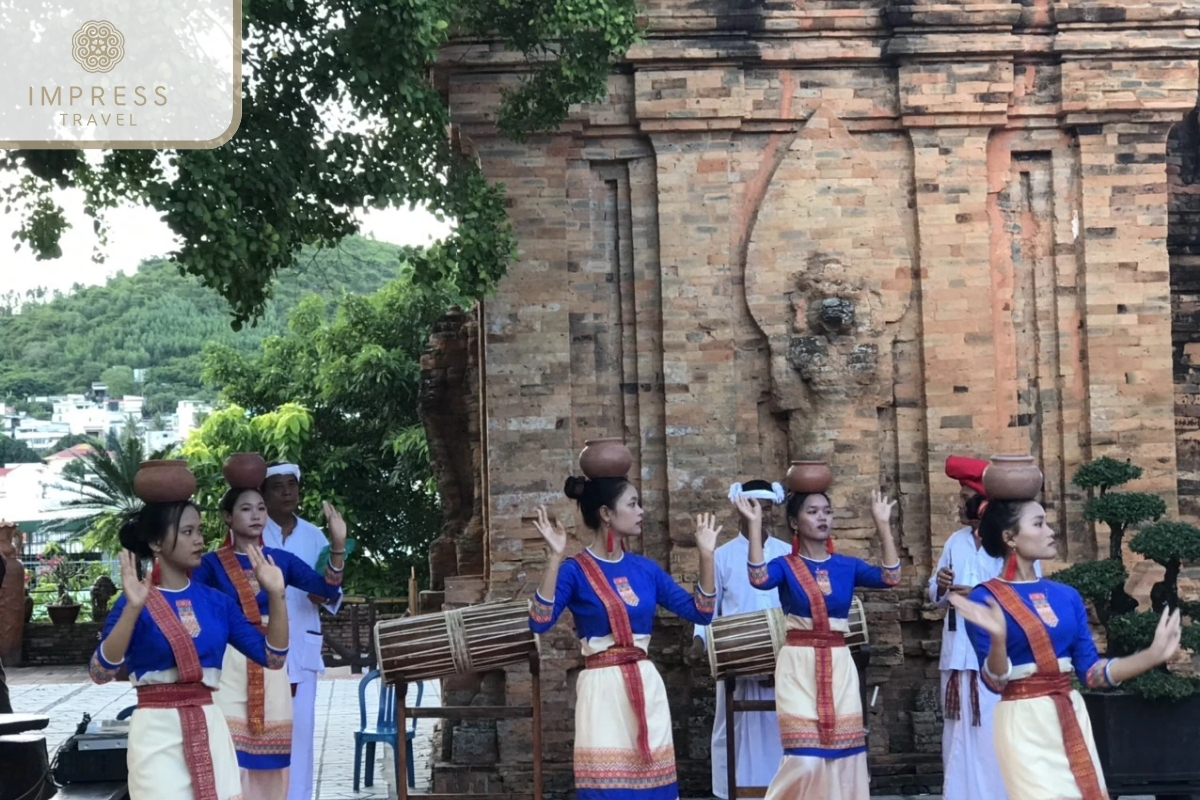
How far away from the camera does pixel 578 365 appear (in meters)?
10.2

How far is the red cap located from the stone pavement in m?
4.26

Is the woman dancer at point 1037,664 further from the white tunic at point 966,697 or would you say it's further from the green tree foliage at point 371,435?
the green tree foliage at point 371,435

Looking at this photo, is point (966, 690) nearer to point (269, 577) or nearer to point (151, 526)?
point (269, 577)

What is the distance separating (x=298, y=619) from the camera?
8.20 metres

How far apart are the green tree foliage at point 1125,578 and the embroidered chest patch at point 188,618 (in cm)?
469

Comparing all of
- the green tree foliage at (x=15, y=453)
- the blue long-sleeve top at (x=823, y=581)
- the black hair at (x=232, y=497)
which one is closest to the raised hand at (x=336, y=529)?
the black hair at (x=232, y=497)

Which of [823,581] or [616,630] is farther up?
[823,581]

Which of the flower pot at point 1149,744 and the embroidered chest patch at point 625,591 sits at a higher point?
the embroidered chest patch at point 625,591

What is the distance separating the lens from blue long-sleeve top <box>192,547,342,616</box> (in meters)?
7.46

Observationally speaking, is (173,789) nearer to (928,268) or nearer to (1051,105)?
(928,268)

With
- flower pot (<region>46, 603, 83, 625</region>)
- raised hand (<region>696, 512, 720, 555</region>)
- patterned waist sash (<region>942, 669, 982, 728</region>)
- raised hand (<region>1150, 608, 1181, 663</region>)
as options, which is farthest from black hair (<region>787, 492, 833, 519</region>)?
flower pot (<region>46, 603, 83, 625</region>)

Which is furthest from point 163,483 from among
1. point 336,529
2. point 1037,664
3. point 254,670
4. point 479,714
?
point 1037,664

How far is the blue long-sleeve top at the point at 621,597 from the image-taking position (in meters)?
7.01

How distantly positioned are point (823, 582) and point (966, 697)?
1.52 metres
